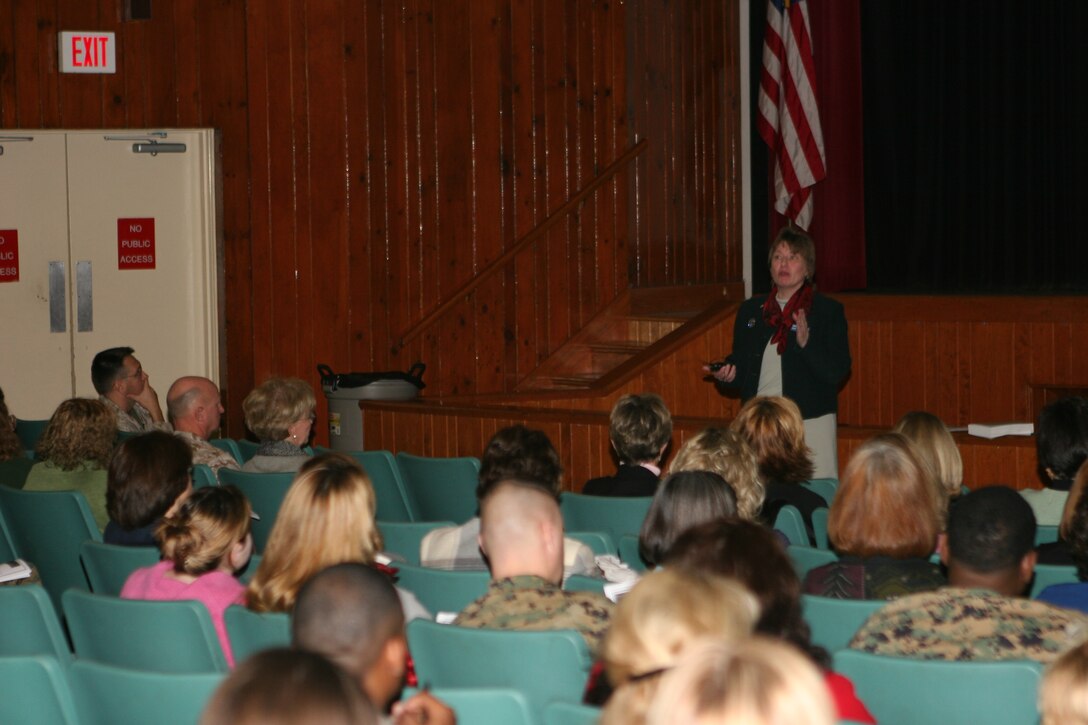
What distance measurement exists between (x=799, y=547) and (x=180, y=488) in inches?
65.6

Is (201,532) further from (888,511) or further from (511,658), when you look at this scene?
(888,511)

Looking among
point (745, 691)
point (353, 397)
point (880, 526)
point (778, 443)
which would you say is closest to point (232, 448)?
point (353, 397)

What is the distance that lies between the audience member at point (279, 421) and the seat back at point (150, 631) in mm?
2041

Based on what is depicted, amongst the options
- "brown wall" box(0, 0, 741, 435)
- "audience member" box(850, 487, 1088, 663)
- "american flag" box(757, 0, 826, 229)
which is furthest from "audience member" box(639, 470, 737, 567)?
"american flag" box(757, 0, 826, 229)

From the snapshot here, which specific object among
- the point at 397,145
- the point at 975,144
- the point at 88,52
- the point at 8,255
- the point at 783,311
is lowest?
the point at 783,311

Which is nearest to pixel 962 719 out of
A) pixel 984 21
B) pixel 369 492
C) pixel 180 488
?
pixel 369 492

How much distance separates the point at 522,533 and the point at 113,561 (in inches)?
53.1

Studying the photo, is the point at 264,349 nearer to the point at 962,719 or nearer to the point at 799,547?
the point at 799,547

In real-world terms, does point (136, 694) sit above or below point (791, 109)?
below

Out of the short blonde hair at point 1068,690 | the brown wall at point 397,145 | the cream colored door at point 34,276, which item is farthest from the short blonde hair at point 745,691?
the cream colored door at point 34,276

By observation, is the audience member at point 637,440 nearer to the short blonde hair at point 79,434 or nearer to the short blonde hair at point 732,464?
the short blonde hair at point 732,464

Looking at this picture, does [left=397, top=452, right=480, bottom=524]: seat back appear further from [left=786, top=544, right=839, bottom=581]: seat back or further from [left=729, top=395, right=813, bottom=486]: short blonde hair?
[left=786, top=544, right=839, bottom=581]: seat back

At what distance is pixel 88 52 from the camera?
8.02 metres

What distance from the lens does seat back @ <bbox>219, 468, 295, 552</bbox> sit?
4.64 m
